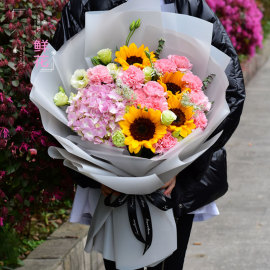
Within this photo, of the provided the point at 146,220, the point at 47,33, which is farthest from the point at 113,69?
the point at 47,33

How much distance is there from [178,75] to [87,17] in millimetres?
421

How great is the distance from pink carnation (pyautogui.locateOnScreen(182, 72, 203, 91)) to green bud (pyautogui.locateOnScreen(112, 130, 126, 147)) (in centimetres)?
33

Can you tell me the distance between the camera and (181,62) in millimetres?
2721

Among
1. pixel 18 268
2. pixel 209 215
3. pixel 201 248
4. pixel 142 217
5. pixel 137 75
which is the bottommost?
pixel 201 248

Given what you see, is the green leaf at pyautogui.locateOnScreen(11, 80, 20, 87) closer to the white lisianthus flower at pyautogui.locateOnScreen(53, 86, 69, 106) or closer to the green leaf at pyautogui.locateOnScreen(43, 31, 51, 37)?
the green leaf at pyautogui.locateOnScreen(43, 31, 51, 37)

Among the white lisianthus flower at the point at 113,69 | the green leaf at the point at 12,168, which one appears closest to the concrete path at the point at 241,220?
the green leaf at the point at 12,168

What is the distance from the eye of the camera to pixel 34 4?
3.68 m

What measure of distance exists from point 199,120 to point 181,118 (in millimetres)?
69

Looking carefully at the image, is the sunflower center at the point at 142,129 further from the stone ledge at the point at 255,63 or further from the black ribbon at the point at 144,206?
the stone ledge at the point at 255,63

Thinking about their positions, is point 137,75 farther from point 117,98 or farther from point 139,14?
point 139,14

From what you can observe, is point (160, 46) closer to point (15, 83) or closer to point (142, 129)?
point (142, 129)

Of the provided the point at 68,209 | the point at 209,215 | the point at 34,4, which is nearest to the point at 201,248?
the point at 68,209

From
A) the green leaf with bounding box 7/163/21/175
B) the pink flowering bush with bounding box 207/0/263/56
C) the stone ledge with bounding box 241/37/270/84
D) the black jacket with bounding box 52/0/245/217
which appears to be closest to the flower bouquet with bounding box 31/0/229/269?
the black jacket with bounding box 52/0/245/217

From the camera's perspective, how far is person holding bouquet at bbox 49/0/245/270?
2.85 metres
